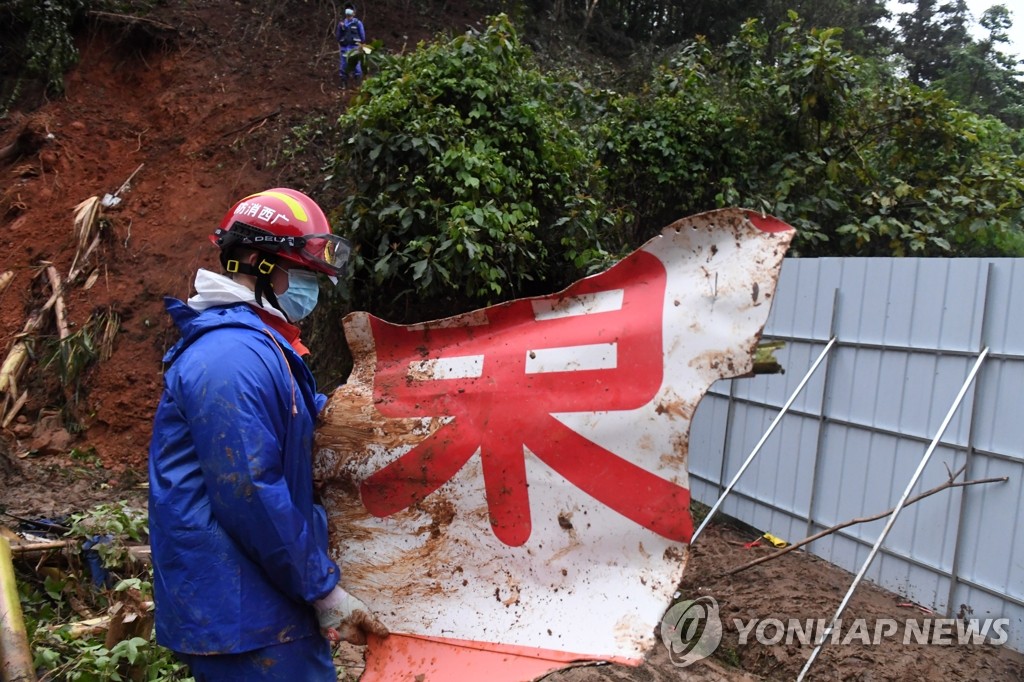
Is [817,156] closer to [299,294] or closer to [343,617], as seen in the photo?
[299,294]

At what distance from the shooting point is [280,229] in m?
2.11

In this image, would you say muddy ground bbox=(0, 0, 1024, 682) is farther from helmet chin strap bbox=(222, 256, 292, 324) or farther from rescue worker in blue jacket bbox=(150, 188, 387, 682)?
helmet chin strap bbox=(222, 256, 292, 324)

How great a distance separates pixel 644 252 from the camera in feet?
6.91

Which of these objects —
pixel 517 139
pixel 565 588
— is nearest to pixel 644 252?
pixel 565 588

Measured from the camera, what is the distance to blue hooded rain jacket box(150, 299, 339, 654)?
5.75 ft

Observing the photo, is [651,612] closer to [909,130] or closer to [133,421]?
[133,421]

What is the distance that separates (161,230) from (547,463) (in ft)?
25.5

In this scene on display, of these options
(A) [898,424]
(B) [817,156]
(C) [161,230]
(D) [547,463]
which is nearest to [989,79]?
(B) [817,156]

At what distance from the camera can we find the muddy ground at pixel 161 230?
4930mm

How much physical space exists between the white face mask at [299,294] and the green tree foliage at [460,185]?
368 centimetres

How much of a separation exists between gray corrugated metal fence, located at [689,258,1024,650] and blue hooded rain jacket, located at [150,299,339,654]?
4.25 m

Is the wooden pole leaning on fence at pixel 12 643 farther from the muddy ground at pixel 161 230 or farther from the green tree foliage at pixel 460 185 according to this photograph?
the green tree foliage at pixel 460 185

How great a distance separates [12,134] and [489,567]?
33.1 feet

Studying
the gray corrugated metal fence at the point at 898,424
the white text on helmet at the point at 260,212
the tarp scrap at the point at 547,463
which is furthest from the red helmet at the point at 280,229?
the gray corrugated metal fence at the point at 898,424
